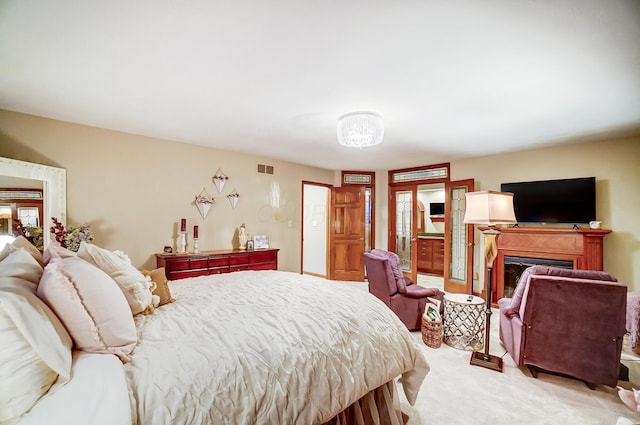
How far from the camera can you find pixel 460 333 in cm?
292

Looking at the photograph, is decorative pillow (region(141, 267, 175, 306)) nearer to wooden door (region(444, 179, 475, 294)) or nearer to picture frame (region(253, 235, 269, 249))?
picture frame (region(253, 235, 269, 249))

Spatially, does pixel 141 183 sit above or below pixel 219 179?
below

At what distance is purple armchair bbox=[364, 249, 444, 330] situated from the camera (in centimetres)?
325

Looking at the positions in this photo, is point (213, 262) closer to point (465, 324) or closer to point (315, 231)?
point (315, 231)

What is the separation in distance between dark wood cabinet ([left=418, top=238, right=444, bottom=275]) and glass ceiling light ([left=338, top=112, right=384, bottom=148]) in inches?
189

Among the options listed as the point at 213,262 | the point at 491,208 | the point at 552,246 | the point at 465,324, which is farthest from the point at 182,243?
the point at 552,246

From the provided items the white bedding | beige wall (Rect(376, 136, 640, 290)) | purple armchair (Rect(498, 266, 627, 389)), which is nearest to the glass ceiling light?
purple armchair (Rect(498, 266, 627, 389))

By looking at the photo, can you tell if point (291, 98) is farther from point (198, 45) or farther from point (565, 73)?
point (565, 73)

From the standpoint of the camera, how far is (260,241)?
15.7 ft

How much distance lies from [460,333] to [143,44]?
12.5 feet

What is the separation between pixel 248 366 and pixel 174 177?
11.9 feet

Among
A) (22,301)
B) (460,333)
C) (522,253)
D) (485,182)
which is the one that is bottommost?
(460,333)

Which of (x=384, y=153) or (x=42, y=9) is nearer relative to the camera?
(x=42, y=9)

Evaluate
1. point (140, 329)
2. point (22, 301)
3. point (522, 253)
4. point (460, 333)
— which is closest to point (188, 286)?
point (140, 329)
